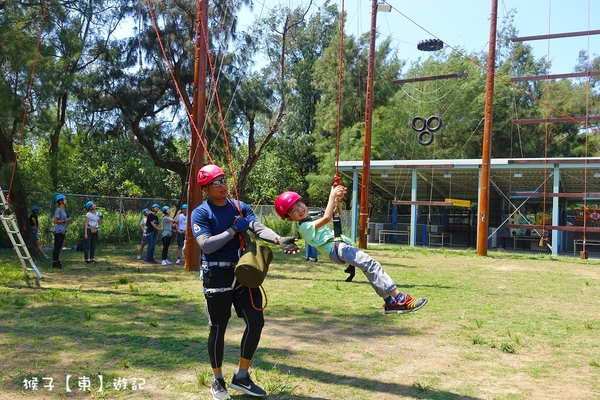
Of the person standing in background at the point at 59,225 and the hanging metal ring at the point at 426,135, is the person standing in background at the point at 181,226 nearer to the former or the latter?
the person standing in background at the point at 59,225

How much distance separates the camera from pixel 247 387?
4.72m

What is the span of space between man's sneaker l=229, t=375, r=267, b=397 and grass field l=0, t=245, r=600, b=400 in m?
0.13

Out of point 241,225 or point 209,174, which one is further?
point 209,174

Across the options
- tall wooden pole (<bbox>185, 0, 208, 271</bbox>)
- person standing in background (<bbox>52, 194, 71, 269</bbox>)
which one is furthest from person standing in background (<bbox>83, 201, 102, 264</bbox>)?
tall wooden pole (<bbox>185, 0, 208, 271</bbox>)

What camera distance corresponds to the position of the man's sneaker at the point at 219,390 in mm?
4574

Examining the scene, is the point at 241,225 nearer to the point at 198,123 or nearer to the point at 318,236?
the point at 318,236

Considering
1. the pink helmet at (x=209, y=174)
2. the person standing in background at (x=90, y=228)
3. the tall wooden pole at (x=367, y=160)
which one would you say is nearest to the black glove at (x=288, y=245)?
the pink helmet at (x=209, y=174)

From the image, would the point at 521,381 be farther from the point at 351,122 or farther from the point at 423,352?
the point at 351,122

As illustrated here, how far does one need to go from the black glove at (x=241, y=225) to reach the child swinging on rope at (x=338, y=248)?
0.65m

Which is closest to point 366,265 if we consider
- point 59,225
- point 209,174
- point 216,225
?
point 216,225

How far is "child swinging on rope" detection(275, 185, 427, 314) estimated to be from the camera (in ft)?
17.5

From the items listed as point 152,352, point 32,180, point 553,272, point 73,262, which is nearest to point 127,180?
point 32,180

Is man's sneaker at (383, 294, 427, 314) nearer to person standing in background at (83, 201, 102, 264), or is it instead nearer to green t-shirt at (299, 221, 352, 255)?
green t-shirt at (299, 221, 352, 255)

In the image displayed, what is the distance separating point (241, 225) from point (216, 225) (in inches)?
10.8
